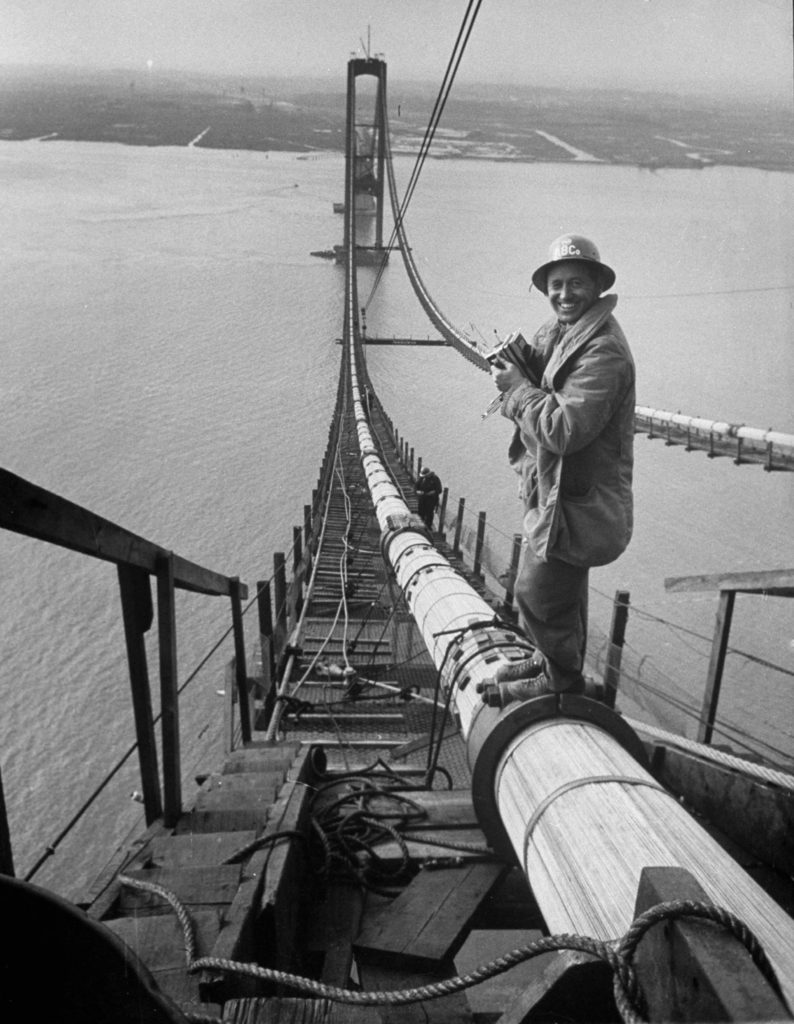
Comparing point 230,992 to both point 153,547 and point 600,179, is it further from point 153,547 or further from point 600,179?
point 600,179

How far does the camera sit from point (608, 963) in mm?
1183

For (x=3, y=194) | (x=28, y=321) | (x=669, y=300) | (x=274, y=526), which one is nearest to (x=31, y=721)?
(x=274, y=526)

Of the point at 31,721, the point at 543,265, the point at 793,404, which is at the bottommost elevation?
the point at 31,721

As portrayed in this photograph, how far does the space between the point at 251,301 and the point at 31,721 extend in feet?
78.9

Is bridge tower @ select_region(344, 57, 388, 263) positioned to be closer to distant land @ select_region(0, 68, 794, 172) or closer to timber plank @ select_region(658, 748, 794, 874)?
distant land @ select_region(0, 68, 794, 172)

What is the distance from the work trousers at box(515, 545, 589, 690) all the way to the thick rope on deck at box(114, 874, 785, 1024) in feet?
4.12

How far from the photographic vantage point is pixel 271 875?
199 cm

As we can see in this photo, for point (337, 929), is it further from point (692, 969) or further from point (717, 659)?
point (717, 659)

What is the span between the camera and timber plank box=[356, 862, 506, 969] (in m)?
2.11

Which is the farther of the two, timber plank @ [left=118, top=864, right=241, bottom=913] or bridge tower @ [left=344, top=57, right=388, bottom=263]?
bridge tower @ [left=344, top=57, right=388, bottom=263]

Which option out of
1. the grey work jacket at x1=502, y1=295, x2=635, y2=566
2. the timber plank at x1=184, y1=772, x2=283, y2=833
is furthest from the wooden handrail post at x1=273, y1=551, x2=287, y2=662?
the grey work jacket at x1=502, y1=295, x2=635, y2=566

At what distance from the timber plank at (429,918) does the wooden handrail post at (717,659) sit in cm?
161

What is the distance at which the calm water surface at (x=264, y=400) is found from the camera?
1442cm

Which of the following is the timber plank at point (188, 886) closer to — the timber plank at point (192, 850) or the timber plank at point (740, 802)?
the timber plank at point (192, 850)
